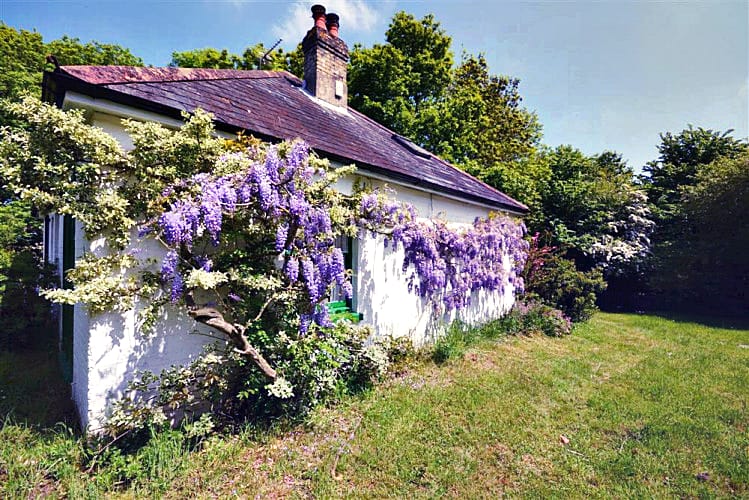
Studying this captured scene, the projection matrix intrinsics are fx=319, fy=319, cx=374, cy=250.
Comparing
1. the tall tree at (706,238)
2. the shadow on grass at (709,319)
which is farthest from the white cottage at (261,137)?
the tall tree at (706,238)

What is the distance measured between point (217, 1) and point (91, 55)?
59.3ft

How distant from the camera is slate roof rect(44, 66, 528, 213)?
10.6ft

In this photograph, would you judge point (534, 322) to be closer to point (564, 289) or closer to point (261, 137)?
point (564, 289)

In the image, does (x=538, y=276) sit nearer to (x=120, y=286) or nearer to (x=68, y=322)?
(x=120, y=286)

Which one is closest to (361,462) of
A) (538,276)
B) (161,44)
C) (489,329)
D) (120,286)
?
(120,286)

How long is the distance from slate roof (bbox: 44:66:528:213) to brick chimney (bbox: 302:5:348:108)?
373 mm

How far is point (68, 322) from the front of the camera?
4430 mm

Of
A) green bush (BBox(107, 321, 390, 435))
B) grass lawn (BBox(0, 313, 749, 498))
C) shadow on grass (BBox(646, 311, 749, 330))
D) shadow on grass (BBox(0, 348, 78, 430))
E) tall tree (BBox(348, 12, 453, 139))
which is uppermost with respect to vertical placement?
tall tree (BBox(348, 12, 453, 139))

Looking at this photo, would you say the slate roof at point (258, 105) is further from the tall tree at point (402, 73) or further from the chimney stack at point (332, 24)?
the tall tree at point (402, 73)

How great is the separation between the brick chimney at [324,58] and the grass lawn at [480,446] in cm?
708

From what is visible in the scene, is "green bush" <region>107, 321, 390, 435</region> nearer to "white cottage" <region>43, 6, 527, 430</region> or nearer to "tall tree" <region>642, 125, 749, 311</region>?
"white cottage" <region>43, 6, 527, 430</region>

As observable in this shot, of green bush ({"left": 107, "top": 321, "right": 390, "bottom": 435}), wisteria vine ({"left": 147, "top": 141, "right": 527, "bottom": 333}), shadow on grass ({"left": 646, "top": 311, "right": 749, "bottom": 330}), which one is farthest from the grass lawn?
shadow on grass ({"left": 646, "top": 311, "right": 749, "bottom": 330})

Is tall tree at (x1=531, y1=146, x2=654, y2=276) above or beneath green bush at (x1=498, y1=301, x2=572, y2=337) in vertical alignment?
above

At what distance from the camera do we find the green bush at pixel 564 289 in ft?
32.0
